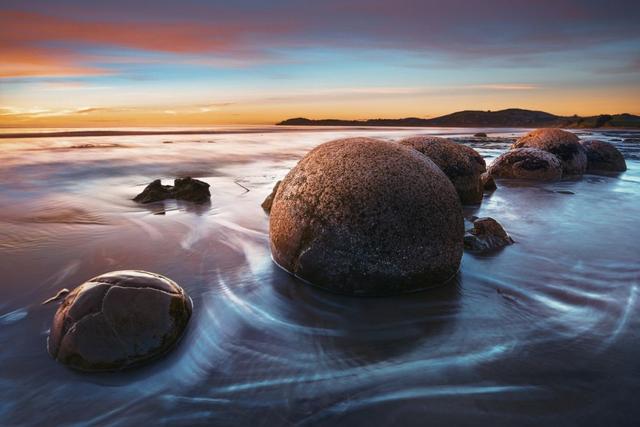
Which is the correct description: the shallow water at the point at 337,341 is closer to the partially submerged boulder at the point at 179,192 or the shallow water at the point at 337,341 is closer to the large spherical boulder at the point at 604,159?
the partially submerged boulder at the point at 179,192

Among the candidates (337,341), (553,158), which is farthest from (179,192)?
(553,158)

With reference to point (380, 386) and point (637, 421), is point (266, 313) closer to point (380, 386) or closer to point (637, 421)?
point (380, 386)

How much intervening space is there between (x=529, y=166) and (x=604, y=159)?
4336mm

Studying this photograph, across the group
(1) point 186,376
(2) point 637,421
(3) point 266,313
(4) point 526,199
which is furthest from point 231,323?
(4) point 526,199

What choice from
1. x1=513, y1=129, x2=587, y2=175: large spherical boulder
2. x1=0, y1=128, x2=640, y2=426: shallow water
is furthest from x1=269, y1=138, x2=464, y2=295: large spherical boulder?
x1=513, y1=129, x2=587, y2=175: large spherical boulder

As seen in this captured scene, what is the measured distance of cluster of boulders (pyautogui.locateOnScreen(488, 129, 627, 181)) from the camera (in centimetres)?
1062

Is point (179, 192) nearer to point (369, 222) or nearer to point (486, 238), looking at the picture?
point (369, 222)

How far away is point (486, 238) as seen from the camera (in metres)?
4.77

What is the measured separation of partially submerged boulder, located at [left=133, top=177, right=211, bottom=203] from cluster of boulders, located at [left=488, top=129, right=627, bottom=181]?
7.50 m

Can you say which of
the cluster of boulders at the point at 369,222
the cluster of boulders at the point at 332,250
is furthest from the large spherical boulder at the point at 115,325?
the cluster of boulders at the point at 369,222

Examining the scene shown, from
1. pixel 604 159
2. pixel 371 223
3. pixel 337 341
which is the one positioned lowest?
pixel 337 341

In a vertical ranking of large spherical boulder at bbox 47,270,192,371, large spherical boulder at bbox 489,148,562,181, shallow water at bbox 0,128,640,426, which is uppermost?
large spherical boulder at bbox 489,148,562,181

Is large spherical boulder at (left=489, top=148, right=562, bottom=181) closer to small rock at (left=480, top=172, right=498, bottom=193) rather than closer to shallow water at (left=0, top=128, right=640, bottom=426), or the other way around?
small rock at (left=480, top=172, right=498, bottom=193)

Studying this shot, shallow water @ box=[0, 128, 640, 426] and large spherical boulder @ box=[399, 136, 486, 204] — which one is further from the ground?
large spherical boulder @ box=[399, 136, 486, 204]
